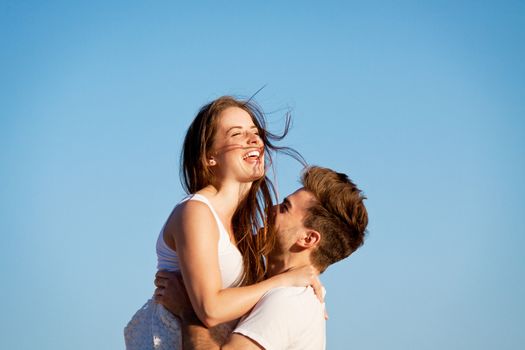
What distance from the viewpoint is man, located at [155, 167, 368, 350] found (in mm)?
5277

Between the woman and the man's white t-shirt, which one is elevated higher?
the woman

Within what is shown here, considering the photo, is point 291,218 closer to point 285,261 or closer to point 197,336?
point 285,261

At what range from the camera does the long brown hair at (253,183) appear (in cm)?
626

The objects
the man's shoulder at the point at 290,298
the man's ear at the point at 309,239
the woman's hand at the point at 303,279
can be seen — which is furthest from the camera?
the man's ear at the point at 309,239

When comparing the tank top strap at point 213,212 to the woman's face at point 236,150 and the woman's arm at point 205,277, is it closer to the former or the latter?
the woman's arm at point 205,277

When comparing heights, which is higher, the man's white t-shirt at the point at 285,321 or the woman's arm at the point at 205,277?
the woman's arm at the point at 205,277

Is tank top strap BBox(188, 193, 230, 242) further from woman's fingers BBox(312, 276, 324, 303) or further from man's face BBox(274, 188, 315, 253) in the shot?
woman's fingers BBox(312, 276, 324, 303)

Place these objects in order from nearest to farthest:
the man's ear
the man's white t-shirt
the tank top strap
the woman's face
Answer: the man's white t-shirt, the tank top strap, the man's ear, the woman's face

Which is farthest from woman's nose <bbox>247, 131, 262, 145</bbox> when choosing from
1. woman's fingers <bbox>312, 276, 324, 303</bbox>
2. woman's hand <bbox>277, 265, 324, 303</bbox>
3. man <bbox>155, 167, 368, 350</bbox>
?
woman's fingers <bbox>312, 276, 324, 303</bbox>

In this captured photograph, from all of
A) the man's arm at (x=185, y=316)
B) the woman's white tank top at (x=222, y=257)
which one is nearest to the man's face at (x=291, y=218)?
the woman's white tank top at (x=222, y=257)

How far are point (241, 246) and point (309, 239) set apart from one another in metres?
0.65

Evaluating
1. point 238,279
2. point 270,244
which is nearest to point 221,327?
point 238,279

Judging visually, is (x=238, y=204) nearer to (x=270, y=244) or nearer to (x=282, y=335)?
(x=270, y=244)

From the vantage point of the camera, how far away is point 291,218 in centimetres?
627
